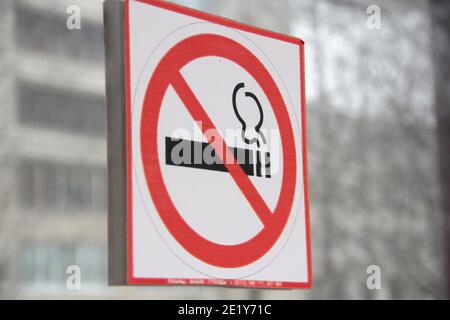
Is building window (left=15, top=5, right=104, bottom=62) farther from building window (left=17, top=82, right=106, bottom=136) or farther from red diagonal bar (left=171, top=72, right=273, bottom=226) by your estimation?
red diagonal bar (left=171, top=72, right=273, bottom=226)

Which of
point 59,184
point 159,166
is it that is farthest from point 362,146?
point 59,184

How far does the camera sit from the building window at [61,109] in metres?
2.43

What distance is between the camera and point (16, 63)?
2.44 meters

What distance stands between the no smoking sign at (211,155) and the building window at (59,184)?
94 centimetres

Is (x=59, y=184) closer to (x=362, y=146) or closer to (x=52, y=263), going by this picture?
(x=52, y=263)

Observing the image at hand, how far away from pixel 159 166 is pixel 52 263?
2.18m

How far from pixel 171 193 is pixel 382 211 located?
3.50 feet

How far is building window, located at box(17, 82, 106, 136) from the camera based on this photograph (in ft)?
7.98

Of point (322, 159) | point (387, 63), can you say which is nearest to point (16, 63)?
point (322, 159)

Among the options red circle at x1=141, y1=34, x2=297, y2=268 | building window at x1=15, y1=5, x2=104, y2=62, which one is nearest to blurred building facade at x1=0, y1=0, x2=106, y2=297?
building window at x1=15, y1=5, x2=104, y2=62

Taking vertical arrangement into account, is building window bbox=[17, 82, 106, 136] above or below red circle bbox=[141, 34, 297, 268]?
above

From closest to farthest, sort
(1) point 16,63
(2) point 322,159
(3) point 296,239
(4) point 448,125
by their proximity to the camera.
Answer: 1. (3) point 296,239
2. (4) point 448,125
3. (2) point 322,159
4. (1) point 16,63
